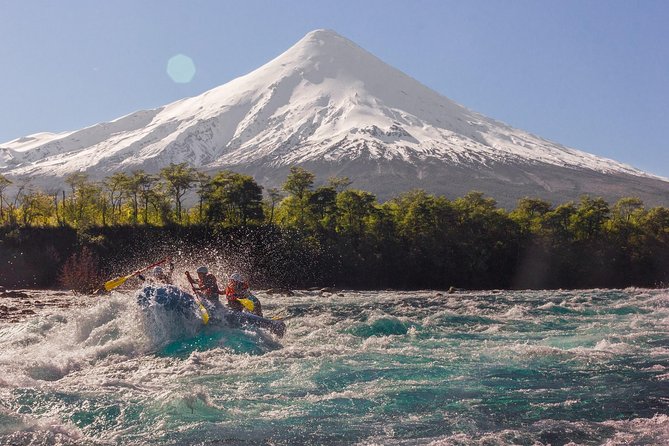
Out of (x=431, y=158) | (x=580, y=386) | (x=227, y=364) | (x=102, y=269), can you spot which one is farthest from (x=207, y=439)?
(x=431, y=158)

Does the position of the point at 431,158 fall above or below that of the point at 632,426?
above

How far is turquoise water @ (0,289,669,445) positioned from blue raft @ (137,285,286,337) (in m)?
0.29

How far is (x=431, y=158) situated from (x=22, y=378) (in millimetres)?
154760

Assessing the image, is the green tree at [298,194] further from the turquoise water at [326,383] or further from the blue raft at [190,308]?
the blue raft at [190,308]

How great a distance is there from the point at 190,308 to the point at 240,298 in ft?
8.74

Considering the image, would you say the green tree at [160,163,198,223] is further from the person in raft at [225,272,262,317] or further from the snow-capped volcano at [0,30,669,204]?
the snow-capped volcano at [0,30,669,204]

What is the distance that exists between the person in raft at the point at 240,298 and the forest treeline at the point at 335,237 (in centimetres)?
3143

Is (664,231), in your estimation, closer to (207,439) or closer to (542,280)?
(542,280)

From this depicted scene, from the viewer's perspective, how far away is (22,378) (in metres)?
12.0

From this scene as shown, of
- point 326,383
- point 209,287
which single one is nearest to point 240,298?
point 209,287

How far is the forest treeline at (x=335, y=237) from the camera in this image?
54.0m

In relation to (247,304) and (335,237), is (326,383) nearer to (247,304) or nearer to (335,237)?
(247,304)

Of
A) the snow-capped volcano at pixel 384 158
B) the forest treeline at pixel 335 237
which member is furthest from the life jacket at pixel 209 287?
the snow-capped volcano at pixel 384 158

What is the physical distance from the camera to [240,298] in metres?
18.8
